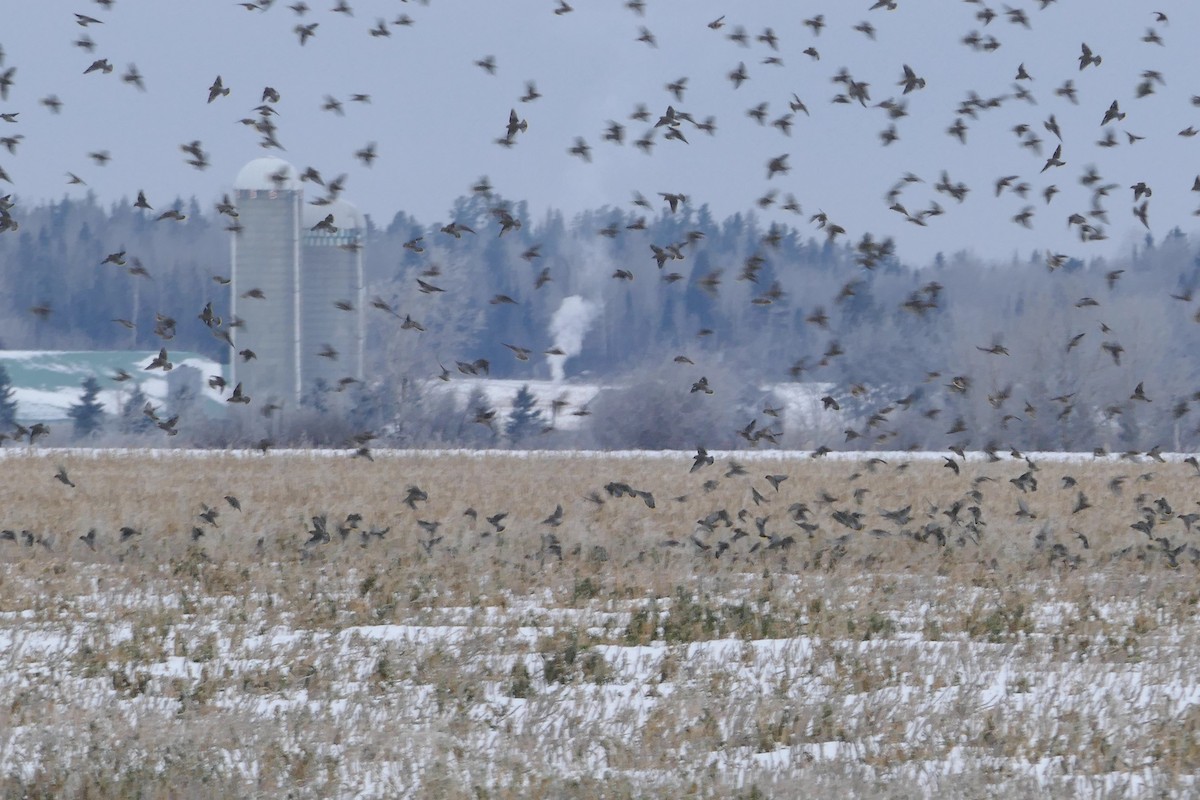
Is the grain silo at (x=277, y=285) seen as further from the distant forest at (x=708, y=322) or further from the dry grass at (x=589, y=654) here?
the dry grass at (x=589, y=654)

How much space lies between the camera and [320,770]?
23.4ft

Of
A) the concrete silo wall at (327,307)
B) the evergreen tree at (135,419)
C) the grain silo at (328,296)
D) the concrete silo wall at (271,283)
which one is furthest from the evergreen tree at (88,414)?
the grain silo at (328,296)

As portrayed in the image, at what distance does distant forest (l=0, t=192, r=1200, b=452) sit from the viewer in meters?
61.8

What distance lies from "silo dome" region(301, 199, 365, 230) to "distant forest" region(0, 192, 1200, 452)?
5.03 m

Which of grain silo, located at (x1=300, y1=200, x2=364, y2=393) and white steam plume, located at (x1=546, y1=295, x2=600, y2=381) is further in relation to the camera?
white steam plume, located at (x1=546, y1=295, x2=600, y2=381)

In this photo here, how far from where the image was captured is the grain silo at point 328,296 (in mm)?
74625

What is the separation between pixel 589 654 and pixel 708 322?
122 meters

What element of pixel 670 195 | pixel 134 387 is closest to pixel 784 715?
pixel 670 195

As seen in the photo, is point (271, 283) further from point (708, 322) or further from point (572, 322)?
point (572, 322)

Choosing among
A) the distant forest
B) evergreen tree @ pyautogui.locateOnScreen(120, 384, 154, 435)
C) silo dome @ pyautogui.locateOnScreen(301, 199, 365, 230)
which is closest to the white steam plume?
the distant forest

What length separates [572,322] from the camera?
143 m

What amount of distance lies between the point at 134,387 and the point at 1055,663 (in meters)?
74.7

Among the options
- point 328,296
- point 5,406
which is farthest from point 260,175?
point 5,406

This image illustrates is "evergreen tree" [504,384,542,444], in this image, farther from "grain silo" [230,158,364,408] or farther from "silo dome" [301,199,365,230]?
"silo dome" [301,199,365,230]
